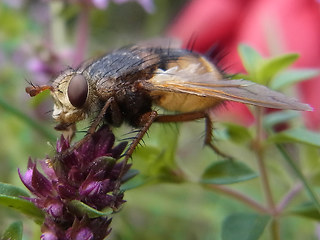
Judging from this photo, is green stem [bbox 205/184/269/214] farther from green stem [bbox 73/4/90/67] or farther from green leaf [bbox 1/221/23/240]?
green stem [bbox 73/4/90/67]

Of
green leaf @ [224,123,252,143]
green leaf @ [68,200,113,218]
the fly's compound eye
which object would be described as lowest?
green leaf @ [224,123,252,143]

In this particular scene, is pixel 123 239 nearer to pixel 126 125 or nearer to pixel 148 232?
pixel 148 232

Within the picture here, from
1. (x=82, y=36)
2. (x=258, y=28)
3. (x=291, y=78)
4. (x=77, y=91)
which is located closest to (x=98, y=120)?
(x=77, y=91)

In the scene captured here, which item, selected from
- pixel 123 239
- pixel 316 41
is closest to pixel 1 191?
pixel 123 239

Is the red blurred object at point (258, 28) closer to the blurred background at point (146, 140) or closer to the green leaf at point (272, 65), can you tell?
the blurred background at point (146, 140)

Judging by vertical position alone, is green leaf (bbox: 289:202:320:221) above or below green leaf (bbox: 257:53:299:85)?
below

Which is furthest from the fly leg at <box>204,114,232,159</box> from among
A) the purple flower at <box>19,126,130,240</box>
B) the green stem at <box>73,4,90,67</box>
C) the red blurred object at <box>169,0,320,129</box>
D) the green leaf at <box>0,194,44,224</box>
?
the red blurred object at <box>169,0,320,129</box>

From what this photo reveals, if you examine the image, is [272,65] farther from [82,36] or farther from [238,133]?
[82,36]
